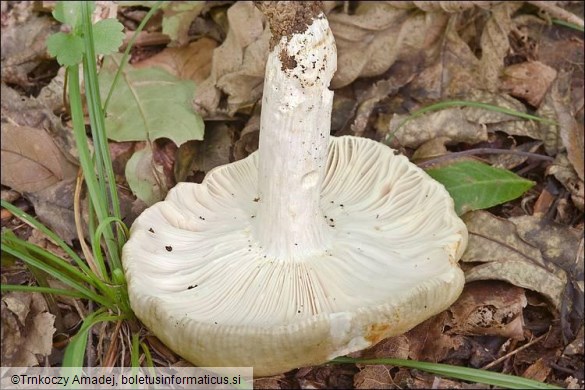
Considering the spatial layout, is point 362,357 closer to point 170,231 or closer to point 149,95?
point 170,231

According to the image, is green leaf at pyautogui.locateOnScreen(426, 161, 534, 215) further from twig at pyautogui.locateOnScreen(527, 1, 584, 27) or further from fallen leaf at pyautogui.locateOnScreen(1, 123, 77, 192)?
fallen leaf at pyautogui.locateOnScreen(1, 123, 77, 192)

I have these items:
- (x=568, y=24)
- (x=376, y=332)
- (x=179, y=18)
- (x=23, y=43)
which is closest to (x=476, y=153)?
(x=568, y=24)

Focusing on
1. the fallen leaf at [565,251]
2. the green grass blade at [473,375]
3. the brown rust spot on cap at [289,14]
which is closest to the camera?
the brown rust spot on cap at [289,14]

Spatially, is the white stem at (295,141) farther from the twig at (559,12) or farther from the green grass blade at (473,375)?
the twig at (559,12)

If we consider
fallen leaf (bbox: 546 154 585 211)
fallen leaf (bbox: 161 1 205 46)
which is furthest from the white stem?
fallen leaf (bbox: 161 1 205 46)

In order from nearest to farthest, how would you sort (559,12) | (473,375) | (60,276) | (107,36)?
1. (473,375)
2. (60,276)
3. (107,36)
4. (559,12)

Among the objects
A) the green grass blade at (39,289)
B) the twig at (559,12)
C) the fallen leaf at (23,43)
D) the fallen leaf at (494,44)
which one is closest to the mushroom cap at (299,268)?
the green grass blade at (39,289)

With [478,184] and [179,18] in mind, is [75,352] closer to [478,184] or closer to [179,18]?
[478,184]
